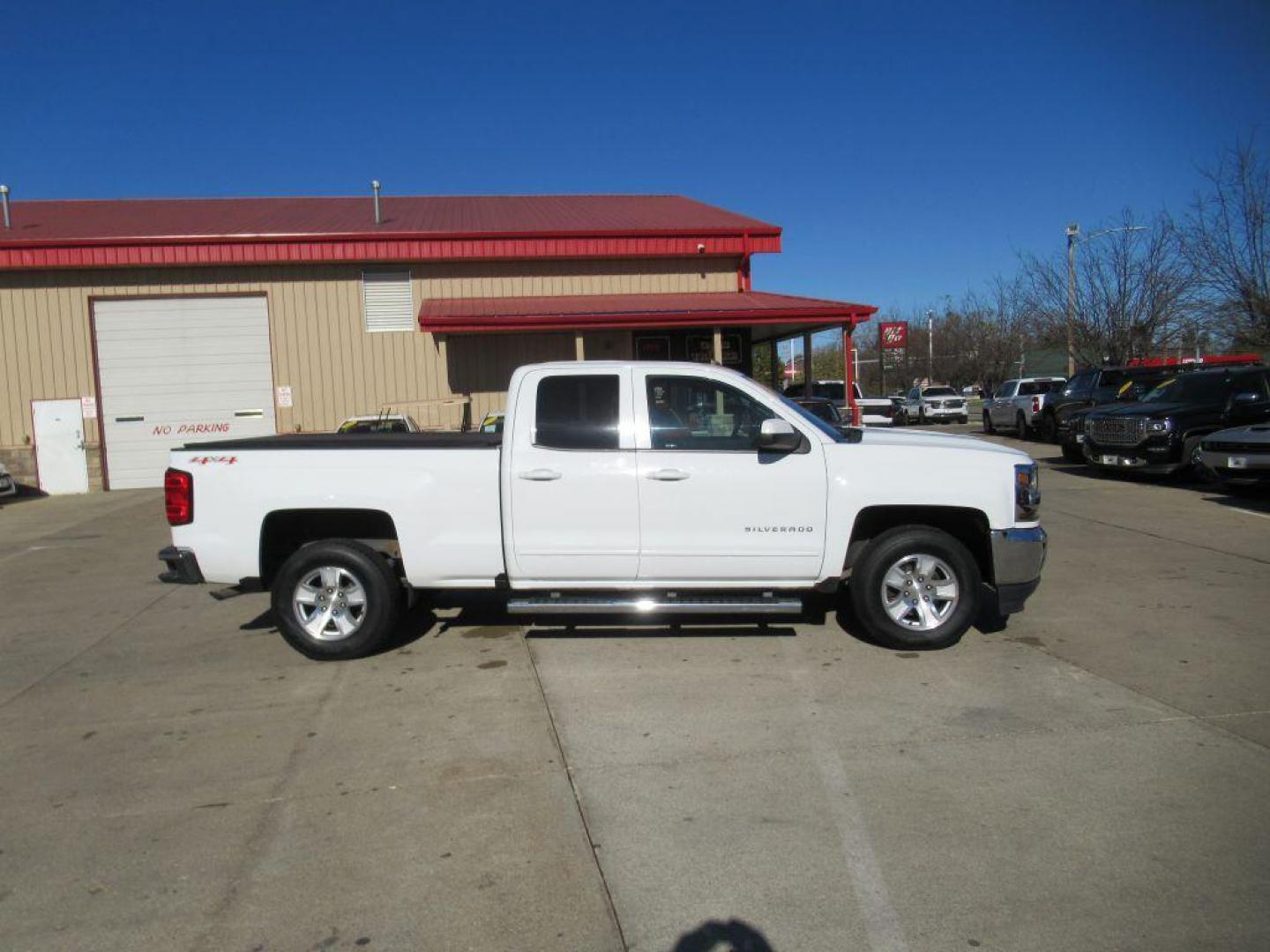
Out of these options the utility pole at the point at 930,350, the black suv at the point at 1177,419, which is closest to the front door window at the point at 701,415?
the black suv at the point at 1177,419

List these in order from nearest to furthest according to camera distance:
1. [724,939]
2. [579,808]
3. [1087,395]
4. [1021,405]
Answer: [724,939] < [579,808] < [1087,395] < [1021,405]

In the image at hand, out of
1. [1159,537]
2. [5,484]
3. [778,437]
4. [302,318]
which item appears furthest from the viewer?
[302,318]

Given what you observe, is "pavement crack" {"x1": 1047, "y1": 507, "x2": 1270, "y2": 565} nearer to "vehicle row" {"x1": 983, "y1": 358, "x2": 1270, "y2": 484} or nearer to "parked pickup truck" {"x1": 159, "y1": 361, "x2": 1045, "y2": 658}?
"vehicle row" {"x1": 983, "y1": 358, "x2": 1270, "y2": 484}

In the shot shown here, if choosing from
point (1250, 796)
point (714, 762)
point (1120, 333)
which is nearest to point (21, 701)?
point (714, 762)

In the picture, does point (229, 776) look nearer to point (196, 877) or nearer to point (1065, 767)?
point (196, 877)

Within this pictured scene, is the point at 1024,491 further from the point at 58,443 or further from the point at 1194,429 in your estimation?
the point at 58,443

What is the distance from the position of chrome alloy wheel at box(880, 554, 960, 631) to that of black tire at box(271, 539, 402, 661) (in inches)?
126

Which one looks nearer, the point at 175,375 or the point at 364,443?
the point at 364,443

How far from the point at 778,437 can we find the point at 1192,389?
12.6 m

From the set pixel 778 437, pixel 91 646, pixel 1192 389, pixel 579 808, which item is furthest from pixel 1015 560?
pixel 1192 389

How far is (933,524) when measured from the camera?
Result: 6520 mm

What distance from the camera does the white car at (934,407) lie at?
3572 centimetres

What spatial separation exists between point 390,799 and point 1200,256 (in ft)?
84.7

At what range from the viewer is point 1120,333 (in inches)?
1242
